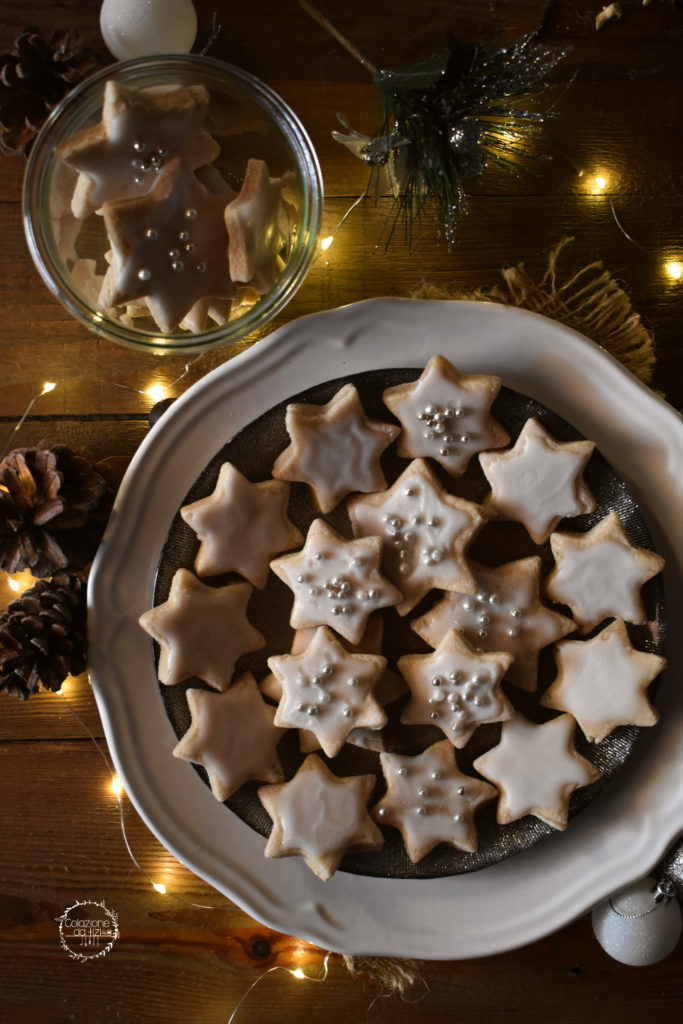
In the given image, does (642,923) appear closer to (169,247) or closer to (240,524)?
(240,524)

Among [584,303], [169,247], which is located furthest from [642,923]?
[169,247]

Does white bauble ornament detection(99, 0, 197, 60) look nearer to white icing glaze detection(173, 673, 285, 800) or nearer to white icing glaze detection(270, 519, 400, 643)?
white icing glaze detection(270, 519, 400, 643)

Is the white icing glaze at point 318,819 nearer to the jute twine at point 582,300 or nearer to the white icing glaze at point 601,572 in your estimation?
the jute twine at point 582,300

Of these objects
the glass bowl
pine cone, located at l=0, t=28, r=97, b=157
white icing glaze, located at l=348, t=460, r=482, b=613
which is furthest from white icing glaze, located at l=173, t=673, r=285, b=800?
pine cone, located at l=0, t=28, r=97, b=157

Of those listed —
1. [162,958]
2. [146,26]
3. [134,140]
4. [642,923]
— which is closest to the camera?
[134,140]

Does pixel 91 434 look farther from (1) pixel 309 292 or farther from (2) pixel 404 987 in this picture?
(2) pixel 404 987


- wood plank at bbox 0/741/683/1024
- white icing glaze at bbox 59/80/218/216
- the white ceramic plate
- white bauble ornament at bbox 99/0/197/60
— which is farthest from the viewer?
wood plank at bbox 0/741/683/1024
